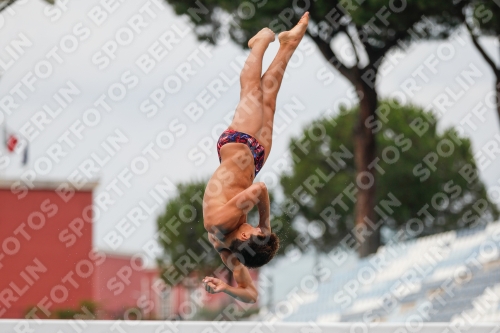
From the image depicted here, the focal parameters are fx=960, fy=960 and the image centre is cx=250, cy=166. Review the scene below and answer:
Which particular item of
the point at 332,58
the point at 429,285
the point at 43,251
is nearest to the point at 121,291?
the point at 43,251

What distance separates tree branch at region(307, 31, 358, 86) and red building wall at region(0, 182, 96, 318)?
221 inches

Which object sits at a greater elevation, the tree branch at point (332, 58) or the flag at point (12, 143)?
the flag at point (12, 143)

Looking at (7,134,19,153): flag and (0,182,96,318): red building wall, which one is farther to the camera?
(0,182,96,318): red building wall

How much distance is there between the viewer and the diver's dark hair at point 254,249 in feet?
20.4

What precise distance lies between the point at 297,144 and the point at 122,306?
27.8 feet

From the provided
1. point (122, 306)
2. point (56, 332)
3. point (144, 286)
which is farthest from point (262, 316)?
point (144, 286)

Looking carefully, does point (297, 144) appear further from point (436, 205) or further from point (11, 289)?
point (11, 289)

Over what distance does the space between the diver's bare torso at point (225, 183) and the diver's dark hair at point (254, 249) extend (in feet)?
0.37

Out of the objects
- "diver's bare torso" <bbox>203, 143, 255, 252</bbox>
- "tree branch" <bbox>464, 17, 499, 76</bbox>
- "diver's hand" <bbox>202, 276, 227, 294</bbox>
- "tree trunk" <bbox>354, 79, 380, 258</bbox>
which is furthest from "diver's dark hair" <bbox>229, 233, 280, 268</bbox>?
"tree branch" <bbox>464, 17, 499, 76</bbox>

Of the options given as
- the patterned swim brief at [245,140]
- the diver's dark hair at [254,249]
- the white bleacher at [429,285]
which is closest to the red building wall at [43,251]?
the white bleacher at [429,285]

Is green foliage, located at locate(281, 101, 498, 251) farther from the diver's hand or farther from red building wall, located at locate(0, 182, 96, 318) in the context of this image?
the diver's hand

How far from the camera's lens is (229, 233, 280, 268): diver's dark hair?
20.4ft

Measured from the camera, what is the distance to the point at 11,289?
60.6ft

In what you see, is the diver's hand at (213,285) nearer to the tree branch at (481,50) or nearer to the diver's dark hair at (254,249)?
the diver's dark hair at (254,249)
